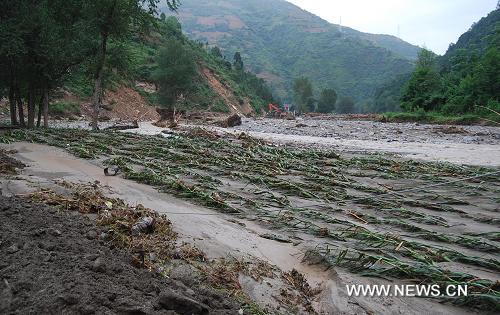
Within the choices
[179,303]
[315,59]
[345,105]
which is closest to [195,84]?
[179,303]

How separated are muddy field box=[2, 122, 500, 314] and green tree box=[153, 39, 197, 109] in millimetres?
32507

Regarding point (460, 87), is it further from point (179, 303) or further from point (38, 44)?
point (179, 303)

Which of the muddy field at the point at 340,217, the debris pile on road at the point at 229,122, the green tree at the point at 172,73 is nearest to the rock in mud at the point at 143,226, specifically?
the muddy field at the point at 340,217

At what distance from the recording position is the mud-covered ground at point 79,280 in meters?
2.04

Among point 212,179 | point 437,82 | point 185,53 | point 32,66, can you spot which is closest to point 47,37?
point 32,66

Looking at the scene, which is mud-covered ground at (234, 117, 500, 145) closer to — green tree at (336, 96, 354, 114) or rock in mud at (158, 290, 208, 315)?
rock in mud at (158, 290, 208, 315)

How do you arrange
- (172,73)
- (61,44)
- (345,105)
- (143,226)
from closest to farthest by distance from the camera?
(143,226) < (61,44) < (172,73) < (345,105)

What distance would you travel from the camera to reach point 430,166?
29.1ft

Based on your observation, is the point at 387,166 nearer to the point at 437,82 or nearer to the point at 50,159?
the point at 50,159

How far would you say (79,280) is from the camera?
2.26 metres

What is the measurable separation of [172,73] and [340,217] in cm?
3779

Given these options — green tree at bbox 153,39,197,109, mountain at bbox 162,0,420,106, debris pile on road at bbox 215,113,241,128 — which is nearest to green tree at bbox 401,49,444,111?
debris pile on road at bbox 215,113,241,128

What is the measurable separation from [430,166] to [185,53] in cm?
3769

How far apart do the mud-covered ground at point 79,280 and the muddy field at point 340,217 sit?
0.66 meters
